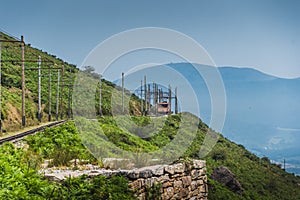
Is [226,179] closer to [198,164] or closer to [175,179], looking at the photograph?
[198,164]

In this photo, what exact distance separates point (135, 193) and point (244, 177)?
27447mm

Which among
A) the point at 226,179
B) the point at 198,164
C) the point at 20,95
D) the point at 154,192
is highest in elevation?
the point at 20,95

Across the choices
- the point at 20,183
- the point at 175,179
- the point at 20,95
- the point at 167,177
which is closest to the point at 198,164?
the point at 175,179

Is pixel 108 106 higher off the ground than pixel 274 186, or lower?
higher

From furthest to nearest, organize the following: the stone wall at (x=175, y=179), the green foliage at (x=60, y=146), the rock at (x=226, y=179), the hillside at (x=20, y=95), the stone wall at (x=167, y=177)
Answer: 1. the hillside at (x=20, y=95)
2. the rock at (x=226, y=179)
3. the green foliage at (x=60, y=146)
4. the stone wall at (x=175, y=179)
5. the stone wall at (x=167, y=177)

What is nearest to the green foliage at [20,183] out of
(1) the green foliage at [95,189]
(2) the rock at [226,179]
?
(1) the green foliage at [95,189]

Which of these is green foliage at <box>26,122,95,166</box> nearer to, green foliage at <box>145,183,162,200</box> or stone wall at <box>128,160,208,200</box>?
stone wall at <box>128,160,208,200</box>

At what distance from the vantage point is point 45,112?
144 ft

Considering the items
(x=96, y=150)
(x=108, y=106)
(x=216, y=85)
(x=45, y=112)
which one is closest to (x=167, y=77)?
(x=216, y=85)

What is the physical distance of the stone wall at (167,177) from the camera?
1008 cm

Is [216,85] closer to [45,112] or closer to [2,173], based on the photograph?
[2,173]

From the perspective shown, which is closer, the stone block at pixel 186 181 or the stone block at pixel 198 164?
the stone block at pixel 186 181

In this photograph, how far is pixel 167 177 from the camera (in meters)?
11.4

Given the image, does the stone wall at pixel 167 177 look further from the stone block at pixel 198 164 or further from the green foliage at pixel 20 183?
the green foliage at pixel 20 183
